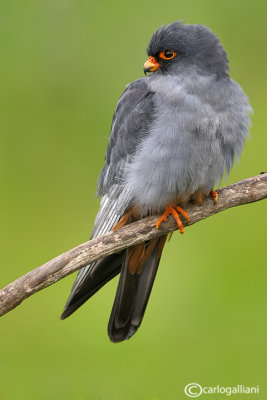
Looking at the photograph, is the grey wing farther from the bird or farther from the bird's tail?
the bird's tail

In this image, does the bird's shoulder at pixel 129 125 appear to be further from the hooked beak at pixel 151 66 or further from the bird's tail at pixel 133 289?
the bird's tail at pixel 133 289

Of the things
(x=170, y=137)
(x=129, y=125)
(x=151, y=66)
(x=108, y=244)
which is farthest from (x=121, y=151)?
(x=108, y=244)

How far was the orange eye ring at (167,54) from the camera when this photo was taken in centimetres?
418

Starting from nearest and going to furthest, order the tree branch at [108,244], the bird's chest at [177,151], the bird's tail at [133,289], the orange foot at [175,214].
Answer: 1. the tree branch at [108,244]
2. the bird's chest at [177,151]
3. the orange foot at [175,214]
4. the bird's tail at [133,289]

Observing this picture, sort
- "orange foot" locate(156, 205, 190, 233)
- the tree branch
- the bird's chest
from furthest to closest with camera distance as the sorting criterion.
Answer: "orange foot" locate(156, 205, 190, 233), the bird's chest, the tree branch

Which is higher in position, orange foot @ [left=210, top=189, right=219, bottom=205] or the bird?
the bird

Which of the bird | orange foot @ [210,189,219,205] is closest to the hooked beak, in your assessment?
the bird

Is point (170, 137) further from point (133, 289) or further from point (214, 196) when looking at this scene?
point (133, 289)

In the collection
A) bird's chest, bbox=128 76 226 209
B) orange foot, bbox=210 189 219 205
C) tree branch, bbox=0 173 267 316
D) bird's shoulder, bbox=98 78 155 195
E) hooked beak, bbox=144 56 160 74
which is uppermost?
hooked beak, bbox=144 56 160 74

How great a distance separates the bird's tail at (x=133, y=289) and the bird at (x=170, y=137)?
23 mm

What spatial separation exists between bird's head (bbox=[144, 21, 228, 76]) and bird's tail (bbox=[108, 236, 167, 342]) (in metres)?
1.03

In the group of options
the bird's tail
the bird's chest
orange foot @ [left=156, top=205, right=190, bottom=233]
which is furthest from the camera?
the bird's tail

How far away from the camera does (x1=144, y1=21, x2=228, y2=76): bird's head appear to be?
13.6 feet

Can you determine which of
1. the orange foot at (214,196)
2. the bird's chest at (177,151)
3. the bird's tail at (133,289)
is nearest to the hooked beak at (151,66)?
the bird's chest at (177,151)
